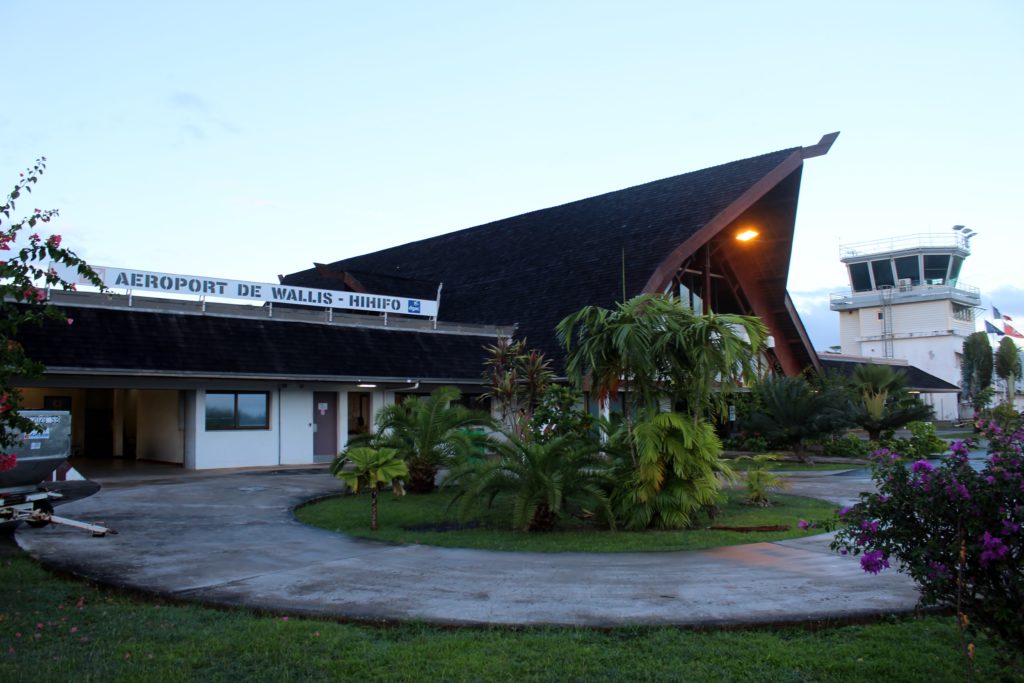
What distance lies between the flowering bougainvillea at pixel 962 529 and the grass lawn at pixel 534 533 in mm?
5323

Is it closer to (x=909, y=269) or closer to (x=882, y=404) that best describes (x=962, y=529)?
(x=882, y=404)

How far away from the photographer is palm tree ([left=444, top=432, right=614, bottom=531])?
1121cm

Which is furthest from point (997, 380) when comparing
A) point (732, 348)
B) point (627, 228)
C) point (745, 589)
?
point (745, 589)

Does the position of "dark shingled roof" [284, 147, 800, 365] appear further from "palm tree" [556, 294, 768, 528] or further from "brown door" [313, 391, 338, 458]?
"palm tree" [556, 294, 768, 528]

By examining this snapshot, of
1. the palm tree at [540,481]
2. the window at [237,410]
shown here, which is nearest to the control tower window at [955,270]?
the window at [237,410]

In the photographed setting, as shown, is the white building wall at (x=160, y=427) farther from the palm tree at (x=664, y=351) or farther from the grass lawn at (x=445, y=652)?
the grass lawn at (x=445, y=652)

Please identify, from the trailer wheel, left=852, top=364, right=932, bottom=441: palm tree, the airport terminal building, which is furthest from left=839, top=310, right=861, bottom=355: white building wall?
the trailer wheel

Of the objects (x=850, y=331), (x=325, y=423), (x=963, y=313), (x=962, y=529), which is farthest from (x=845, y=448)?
(x=963, y=313)

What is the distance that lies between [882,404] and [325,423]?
1850cm

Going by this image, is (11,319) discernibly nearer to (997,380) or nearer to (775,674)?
(775,674)

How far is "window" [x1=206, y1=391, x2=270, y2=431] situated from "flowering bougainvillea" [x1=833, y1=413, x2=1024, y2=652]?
20307mm

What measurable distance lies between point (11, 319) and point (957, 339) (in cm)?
6127

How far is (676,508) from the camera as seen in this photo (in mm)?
11711

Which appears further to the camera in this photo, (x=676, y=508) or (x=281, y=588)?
(x=676, y=508)
